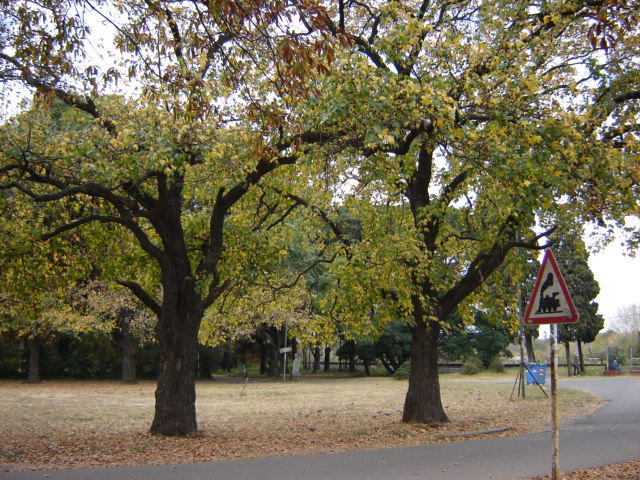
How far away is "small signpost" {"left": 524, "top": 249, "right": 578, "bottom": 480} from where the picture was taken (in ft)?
22.0

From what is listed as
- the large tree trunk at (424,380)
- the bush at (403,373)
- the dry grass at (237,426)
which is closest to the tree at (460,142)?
the large tree trunk at (424,380)

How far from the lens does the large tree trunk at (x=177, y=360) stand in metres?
11.7

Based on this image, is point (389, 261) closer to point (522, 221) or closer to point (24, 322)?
point (522, 221)

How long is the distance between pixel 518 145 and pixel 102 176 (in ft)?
24.2

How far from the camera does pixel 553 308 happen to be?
6941 millimetres

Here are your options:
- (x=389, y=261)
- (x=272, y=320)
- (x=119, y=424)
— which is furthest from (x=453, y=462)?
(x=272, y=320)

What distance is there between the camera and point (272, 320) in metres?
34.3

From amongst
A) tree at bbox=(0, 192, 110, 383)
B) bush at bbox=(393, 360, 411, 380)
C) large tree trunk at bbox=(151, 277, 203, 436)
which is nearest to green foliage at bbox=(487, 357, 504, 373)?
bush at bbox=(393, 360, 411, 380)

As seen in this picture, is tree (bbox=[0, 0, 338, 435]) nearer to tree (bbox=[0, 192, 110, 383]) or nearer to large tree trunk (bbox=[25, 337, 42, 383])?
tree (bbox=[0, 192, 110, 383])

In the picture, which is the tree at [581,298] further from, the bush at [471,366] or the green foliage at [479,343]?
the bush at [471,366]

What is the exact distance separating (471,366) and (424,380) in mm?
33587

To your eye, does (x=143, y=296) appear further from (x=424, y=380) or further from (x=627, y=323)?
(x=627, y=323)

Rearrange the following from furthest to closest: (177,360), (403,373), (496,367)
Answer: (496,367) < (403,373) < (177,360)

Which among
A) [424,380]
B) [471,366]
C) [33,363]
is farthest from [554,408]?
[471,366]
